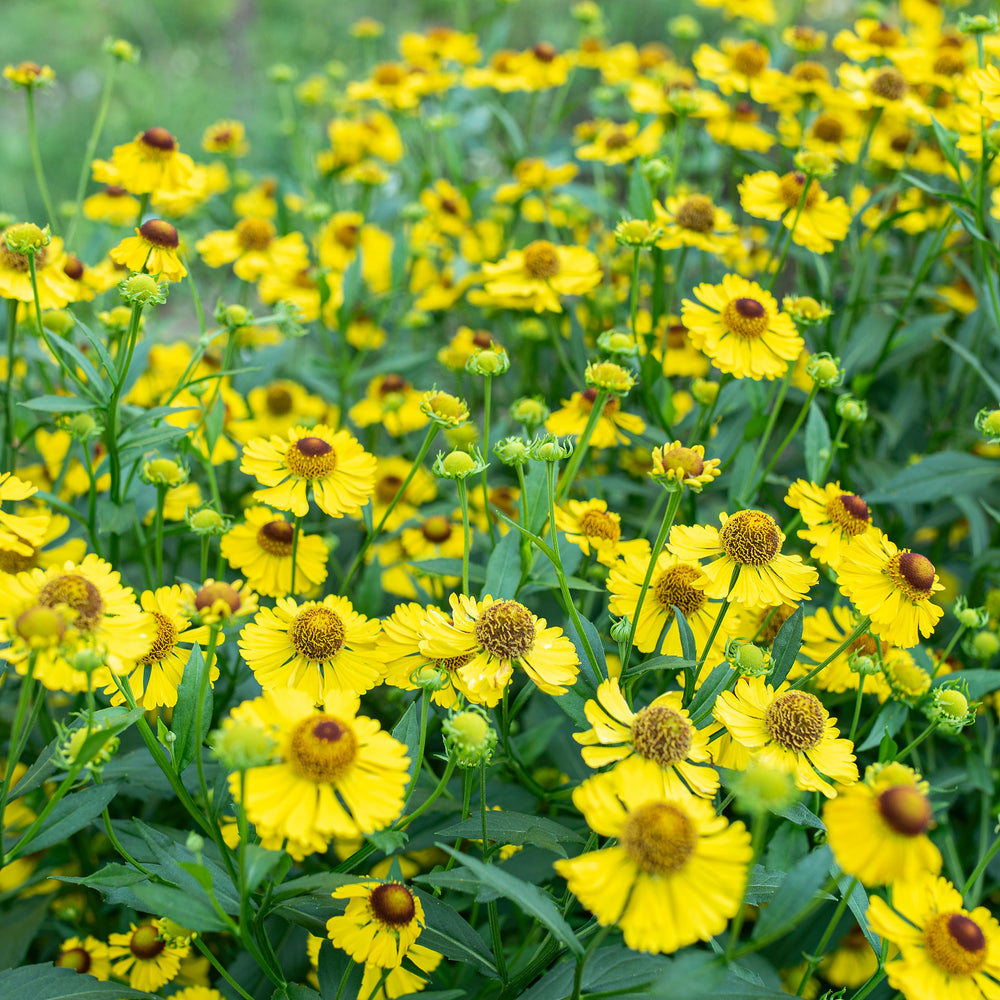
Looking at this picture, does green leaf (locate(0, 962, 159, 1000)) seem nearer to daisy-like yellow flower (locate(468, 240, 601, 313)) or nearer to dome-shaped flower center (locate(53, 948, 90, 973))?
dome-shaped flower center (locate(53, 948, 90, 973))

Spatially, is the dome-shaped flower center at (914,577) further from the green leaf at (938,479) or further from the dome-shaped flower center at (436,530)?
the dome-shaped flower center at (436,530)

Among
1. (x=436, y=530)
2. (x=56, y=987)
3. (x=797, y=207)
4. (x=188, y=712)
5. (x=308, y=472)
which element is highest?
(x=797, y=207)

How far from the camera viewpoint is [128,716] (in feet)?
2.84

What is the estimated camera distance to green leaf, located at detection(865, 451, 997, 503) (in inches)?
57.0

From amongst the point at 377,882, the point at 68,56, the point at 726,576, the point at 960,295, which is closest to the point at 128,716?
the point at 377,882

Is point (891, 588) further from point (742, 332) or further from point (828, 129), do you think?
point (828, 129)

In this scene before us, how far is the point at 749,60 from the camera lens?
196 cm

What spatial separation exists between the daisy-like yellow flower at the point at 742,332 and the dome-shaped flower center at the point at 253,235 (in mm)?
1135

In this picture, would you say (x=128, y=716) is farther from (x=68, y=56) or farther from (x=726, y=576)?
(x=68, y=56)

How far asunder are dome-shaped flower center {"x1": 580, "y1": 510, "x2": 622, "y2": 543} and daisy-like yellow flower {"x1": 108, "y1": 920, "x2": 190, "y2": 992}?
75 centimetres

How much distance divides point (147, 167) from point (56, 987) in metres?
1.21

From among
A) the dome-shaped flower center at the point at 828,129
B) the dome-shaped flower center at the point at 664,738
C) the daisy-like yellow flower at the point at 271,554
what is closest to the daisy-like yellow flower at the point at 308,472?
the daisy-like yellow flower at the point at 271,554

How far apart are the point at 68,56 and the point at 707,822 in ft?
24.5

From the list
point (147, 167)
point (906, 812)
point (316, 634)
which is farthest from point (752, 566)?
point (147, 167)
